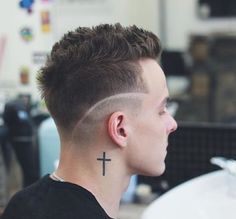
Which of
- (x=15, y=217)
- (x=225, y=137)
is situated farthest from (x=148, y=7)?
(x=15, y=217)

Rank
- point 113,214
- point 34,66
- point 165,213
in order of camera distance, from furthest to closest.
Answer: point 34,66 → point 165,213 → point 113,214

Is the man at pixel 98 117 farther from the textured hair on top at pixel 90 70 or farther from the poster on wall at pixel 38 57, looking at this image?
the poster on wall at pixel 38 57

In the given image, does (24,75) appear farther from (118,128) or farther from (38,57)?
(118,128)

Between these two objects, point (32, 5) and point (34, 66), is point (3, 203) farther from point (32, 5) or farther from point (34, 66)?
point (32, 5)

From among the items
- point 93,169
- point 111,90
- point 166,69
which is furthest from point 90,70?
point 166,69

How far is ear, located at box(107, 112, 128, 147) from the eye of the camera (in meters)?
1.05

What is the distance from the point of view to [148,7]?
233cm

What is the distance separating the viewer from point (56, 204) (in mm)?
1025

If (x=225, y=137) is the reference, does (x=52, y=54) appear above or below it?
above

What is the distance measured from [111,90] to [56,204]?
260 millimetres

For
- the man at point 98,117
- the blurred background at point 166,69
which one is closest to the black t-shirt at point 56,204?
the man at point 98,117

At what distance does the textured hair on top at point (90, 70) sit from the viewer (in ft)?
3.42

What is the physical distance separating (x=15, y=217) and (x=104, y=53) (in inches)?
15.5

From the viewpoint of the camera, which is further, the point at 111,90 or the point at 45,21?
the point at 45,21
